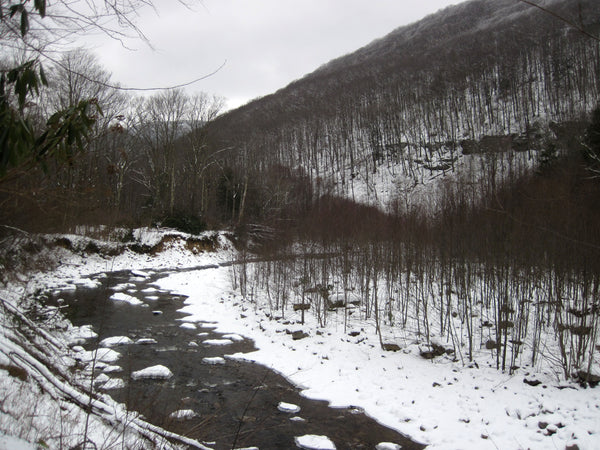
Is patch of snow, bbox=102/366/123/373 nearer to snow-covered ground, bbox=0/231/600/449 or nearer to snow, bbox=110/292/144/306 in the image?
snow-covered ground, bbox=0/231/600/449

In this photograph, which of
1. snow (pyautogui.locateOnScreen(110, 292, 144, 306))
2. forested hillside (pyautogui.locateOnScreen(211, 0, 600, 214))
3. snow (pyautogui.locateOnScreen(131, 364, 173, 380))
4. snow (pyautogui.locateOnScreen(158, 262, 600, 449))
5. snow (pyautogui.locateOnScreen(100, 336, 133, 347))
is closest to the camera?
snow (pyautogui.locateOnScreen(158, 262, 600, 449))

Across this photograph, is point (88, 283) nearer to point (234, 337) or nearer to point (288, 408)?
point (234, 337)

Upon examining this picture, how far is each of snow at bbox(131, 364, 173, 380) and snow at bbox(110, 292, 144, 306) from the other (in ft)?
21.6

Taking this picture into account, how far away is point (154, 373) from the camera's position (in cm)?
745

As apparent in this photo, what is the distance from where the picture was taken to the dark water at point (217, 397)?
541 cm

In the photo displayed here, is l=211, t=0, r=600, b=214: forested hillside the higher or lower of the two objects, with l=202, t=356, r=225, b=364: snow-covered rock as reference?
higher

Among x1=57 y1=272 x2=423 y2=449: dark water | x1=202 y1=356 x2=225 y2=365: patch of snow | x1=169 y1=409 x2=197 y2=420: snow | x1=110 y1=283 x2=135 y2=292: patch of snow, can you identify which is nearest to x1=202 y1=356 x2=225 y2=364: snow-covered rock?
x1=202 y1=356 x2=225 y2=365: patch of snow

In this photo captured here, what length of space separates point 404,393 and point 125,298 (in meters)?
10.7

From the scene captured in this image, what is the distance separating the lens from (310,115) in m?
76.4

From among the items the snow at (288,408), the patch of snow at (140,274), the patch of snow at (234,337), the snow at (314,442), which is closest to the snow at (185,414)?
the snow at (288,408)

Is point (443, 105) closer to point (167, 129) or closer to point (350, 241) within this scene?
point (167, 129)

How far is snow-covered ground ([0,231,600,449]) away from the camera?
198 inches

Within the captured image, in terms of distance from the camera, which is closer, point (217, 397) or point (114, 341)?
point (217, 397)

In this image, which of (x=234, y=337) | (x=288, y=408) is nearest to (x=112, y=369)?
(x=288, y=408)
